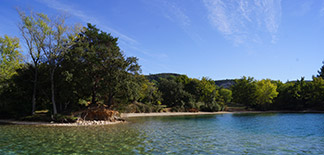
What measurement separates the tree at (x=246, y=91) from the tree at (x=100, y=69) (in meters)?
49.7

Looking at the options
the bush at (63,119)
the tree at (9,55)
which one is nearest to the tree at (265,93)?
the bush at (63,119)

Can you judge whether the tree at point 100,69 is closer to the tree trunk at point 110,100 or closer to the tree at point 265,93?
the tree trunk at point 110,100

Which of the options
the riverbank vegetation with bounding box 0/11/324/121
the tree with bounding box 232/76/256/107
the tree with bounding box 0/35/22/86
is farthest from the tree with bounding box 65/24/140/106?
the tree with bounding box 232/76/256/107

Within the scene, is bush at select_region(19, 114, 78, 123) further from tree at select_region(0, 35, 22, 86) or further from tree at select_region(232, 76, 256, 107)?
tree at select_region(232, 76, 256, 107)

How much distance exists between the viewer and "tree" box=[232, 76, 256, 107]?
2702 inches

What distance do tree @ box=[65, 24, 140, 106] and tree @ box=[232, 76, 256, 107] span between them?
4965 centimetres

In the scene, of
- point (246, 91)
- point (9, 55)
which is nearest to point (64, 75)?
point (9, 55)

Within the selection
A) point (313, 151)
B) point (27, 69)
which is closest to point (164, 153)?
point (313, 151)

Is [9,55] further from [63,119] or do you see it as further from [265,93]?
[265,93]

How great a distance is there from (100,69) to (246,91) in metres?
55.0

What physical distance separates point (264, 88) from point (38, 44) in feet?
210

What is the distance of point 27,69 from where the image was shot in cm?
3127

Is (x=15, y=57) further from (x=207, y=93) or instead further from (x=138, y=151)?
(x=207, y=93)

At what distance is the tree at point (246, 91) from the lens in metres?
68.6
